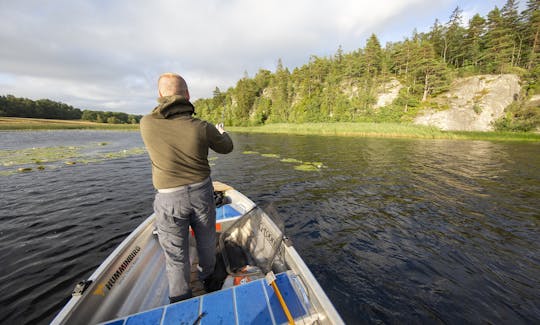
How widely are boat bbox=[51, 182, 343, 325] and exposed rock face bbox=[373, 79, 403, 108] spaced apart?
61093 millimetres

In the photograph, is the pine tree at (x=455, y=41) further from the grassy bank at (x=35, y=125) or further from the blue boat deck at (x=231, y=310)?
the grassy bank at (x=35, y=125)

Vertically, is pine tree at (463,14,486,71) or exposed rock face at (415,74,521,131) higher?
pine tree at (463,14,486,71)

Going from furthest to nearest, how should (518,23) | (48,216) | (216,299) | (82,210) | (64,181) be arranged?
(518,23), (64,181), (82,210), (48,216), (216,299)

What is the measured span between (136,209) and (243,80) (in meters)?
93.3

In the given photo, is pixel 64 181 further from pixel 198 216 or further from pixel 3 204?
pixel 198 216

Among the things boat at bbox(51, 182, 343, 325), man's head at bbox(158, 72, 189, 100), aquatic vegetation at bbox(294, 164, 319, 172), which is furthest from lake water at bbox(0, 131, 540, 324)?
man's head at bbox(158, 72, 189, 100)

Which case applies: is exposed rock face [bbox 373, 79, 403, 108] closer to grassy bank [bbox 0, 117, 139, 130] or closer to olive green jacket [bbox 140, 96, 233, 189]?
olive green jacket [bbox 140, 96, 233, 189]

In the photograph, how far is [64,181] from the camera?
405 inches

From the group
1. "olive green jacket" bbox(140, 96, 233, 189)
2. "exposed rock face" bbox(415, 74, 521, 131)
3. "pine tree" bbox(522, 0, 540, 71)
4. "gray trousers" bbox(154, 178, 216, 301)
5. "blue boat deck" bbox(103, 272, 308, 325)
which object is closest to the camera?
"blue boat deck" bbox(103, 272, 308, 325)

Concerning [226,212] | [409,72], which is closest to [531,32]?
[409,72]

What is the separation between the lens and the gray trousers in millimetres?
2227

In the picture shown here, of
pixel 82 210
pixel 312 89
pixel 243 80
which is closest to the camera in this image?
pixel 82 210

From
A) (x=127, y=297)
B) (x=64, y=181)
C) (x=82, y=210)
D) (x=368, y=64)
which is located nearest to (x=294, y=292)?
(x=127, y=297)

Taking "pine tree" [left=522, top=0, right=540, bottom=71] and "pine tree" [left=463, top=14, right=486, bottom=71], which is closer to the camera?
"pine tree" [left=522, top=0, right=540, bottom=71]
